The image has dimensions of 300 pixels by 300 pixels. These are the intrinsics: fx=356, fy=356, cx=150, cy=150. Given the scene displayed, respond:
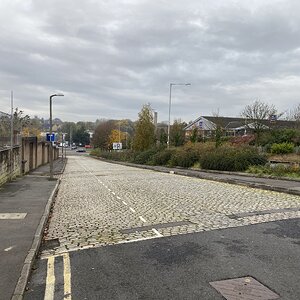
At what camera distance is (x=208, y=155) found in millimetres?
29734

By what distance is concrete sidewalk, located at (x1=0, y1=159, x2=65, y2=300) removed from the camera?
519 cm

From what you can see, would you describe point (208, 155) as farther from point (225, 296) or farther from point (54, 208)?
point (225, 296)

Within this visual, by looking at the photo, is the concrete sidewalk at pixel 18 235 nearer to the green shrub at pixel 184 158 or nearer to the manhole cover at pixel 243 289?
the manhole cover at pixel 243 289

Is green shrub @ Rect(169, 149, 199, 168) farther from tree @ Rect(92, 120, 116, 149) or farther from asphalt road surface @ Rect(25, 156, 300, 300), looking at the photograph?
tree @ Rect(92, 120, 116, 149)

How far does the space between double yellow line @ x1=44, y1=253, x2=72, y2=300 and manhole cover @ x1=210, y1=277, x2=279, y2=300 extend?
204 cm

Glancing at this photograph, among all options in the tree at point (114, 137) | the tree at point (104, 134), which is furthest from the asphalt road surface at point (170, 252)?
the tree at point (104, 134)

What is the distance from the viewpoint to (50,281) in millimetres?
5367

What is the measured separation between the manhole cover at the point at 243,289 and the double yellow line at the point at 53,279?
6.69 ft

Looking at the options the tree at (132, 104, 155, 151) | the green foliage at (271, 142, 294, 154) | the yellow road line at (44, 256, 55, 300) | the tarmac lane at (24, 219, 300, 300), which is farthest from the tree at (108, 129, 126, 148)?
the yellow road line at (44, 256, 55, 300)

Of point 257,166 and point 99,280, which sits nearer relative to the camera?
point 99,280

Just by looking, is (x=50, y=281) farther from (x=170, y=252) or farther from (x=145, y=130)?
(x=145, y=130)

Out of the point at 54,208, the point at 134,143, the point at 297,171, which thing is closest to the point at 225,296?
the point at 54,208

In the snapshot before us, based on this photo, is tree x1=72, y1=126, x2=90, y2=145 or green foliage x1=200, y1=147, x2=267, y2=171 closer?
green foliage x1=200, y1=147, x2=267, y2=171

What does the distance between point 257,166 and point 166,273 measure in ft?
68.5
